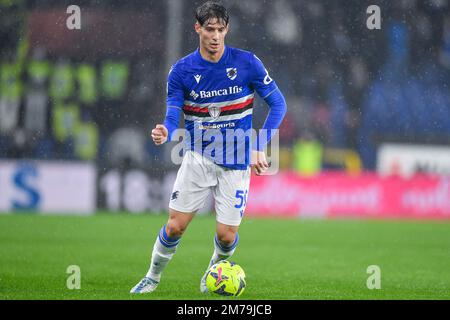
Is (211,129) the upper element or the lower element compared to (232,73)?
lower

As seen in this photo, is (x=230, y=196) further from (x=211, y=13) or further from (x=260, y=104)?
(x=260, y=104)

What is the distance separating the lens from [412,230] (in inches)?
564

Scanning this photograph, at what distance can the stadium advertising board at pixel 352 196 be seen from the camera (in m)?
16.5

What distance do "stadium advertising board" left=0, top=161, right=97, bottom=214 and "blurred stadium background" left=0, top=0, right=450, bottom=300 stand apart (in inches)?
0.9

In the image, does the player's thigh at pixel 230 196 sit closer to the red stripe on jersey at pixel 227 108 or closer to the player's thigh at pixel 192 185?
the player's thigh at pixel 192 185

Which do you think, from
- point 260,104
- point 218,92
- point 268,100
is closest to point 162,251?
point 218,92

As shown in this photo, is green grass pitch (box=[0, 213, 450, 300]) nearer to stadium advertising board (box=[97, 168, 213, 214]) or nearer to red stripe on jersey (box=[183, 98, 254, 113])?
stadium advertising board (box=[97, 168, 213, 214])

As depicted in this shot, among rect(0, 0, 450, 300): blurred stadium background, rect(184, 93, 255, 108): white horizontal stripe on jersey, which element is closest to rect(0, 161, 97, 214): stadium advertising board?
rect(0, 0, 450, 300): blurred stadium background

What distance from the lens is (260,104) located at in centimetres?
1742

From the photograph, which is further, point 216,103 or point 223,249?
point 223,249

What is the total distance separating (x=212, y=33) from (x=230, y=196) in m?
1.27

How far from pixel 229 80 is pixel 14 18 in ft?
35.9

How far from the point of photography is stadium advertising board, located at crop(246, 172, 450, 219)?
54.2 ft
